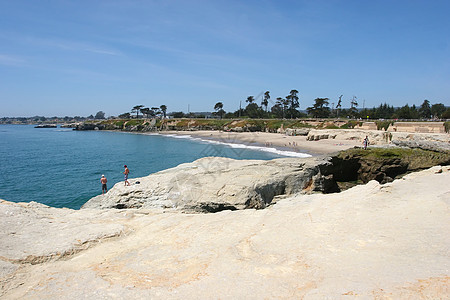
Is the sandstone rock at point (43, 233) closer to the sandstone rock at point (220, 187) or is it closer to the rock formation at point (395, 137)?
the sandstone rock at point (220, 187)

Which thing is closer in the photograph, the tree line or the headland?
the headland

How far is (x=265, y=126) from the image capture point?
3634 inches

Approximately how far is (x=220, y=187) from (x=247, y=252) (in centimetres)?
660

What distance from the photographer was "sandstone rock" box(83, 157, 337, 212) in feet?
40.4

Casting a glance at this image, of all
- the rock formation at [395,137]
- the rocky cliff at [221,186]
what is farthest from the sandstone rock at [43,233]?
the rock formation at [395,137]

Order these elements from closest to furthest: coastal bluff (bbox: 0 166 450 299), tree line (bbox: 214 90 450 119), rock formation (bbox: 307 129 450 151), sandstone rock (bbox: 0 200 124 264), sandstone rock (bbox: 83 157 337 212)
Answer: coastal bluff (bbox: 0 166 450 299) → sandstone rock (bbox: 0 200 124 264) → sandstone rock (bbox: 83 157 337 212) → rock formation (bbox: 307 129 450 151) → tree line (bbox: 214 90 450 119)

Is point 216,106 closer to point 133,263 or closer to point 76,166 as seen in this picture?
point 76,166

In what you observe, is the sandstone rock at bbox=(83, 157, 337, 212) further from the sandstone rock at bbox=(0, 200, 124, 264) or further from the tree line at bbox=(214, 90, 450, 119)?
the tree line at bbox=(214, 90, 450, 119)

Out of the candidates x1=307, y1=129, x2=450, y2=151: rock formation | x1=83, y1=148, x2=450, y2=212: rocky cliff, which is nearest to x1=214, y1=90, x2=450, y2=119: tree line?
x1=307, y1=129, x2=450, y2=151: rock formation

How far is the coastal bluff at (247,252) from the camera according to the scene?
4.76 metres

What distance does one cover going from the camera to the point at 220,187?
12930 mm

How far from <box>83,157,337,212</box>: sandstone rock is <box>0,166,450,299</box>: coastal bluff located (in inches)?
92.1

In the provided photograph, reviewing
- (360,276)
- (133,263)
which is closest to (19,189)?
(133,263)

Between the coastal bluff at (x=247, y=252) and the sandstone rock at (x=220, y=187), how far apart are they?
2.34m
